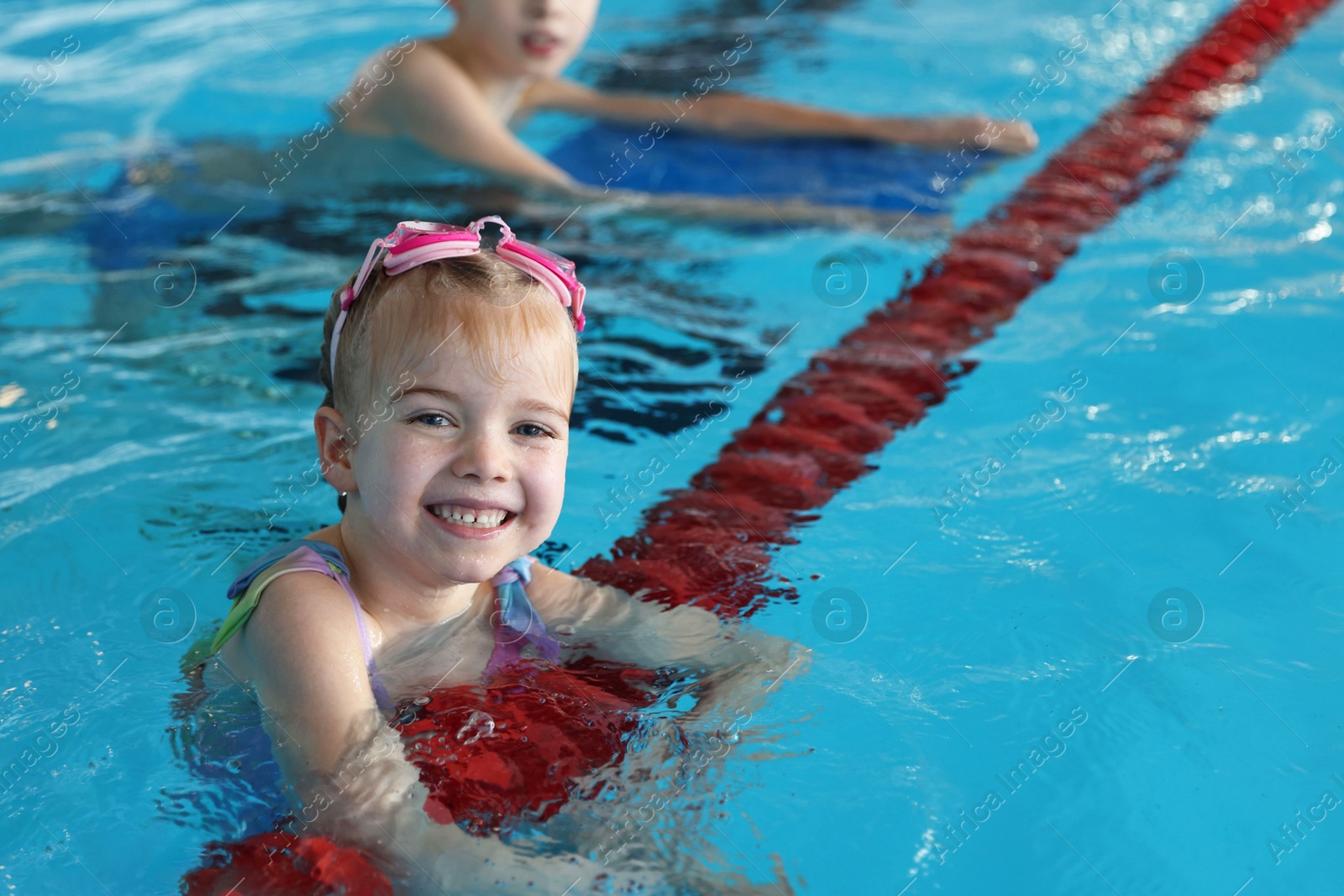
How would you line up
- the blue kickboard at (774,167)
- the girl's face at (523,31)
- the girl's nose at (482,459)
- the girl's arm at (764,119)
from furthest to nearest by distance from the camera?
the girl's arm at (764,119) < the blue kickboard at (774,167) < the girl's face at (523,31) < the girl's nose at (482,459)

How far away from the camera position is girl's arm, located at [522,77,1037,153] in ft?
15.8

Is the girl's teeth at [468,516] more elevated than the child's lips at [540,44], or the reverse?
the girl's teeth at [468,516]

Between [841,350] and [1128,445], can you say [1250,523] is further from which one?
[841,350]

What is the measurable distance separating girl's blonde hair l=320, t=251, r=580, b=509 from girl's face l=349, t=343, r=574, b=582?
2 centimetres

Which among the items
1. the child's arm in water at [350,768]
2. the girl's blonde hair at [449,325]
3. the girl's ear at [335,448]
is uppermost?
the girl's blonde hair at [449,325]

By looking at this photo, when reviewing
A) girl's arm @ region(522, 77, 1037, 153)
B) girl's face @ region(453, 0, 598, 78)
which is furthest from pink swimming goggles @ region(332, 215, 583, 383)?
girl's arm @ region(522, 77, 1037, 153)

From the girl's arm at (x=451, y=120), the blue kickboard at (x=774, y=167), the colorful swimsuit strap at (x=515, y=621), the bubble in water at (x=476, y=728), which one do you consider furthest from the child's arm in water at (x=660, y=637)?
the blue kickboard at (x=774, y=167)

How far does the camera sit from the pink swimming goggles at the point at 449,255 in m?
1.98

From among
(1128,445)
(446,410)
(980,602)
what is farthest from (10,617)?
(1128,445)

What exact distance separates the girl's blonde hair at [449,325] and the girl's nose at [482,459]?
97 mm

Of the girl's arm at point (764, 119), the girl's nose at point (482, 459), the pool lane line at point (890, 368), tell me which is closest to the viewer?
the girl's nose at point (482, 459)

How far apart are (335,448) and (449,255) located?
0.37 meters

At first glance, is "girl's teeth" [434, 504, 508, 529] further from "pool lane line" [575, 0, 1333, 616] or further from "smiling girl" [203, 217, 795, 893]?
"pool lane line" [575, 0, 1333, 616]

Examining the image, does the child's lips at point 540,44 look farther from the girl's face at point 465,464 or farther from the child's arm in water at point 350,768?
the child's arm in water at point 350,768
